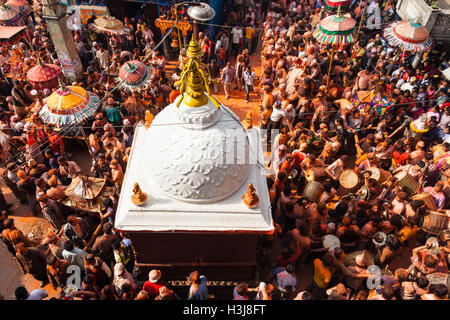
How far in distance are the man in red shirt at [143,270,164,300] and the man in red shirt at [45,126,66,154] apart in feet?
17.0

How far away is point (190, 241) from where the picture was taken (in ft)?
18.4

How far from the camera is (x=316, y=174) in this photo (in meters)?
7.67

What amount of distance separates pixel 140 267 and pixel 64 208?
2694mm

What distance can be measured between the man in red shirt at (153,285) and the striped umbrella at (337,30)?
8887 mm

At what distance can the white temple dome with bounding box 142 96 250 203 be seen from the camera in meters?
5.07

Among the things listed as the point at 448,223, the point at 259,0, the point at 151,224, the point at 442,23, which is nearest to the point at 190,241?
the point at 151,224

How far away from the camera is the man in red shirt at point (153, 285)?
5473 millimetres

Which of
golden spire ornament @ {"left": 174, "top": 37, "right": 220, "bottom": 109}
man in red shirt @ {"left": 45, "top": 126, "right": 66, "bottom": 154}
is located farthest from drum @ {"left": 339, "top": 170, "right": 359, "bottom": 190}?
man in red shirt @ {"left": 45, "top": 126, "right": 66, "bottom": 154}

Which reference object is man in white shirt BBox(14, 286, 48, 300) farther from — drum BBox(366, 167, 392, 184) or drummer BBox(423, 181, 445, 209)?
drummer BBox(423, 181, 445, 209)

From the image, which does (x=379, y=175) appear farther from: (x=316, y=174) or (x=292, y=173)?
(x=292, y=173)

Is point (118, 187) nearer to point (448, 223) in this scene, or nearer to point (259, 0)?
point (448, 223)

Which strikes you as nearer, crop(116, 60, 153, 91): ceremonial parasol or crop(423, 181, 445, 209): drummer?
crop(423, 181, 445, 209): drummer

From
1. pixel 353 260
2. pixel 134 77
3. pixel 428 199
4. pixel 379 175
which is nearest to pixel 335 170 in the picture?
pixel 379 175

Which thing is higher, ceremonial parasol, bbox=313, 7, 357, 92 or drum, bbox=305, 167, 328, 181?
ceremonial parasol, bbox=313, 7, 357, 92
